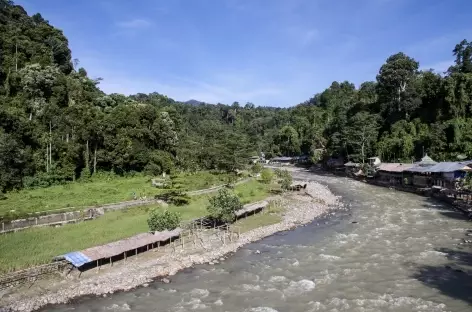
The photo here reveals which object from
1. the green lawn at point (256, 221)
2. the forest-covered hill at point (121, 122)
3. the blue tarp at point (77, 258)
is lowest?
the green lawn at point (256, 221)

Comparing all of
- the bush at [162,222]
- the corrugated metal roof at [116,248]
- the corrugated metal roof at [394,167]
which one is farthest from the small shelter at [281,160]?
the corrugated metal roof at [116,248]

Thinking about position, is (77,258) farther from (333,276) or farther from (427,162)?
(427,162)

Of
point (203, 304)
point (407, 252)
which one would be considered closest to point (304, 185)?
point (407, 252)

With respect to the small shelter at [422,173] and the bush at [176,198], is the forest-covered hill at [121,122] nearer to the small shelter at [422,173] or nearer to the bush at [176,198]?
the small shelter at [422,173]

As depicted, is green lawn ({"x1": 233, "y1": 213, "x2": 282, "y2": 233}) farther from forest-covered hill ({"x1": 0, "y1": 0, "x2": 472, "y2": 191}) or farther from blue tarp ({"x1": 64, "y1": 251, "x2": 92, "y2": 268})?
forest-covered hill ({"x1": 0, "y1": 0, "x2": 472, "y2": 191})

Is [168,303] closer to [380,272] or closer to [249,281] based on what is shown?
[249,281]
